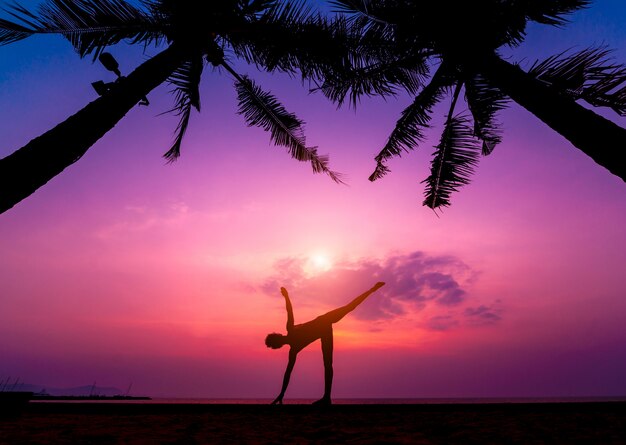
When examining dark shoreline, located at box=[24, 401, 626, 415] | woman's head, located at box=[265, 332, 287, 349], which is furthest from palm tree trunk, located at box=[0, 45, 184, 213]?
woman's head, located at box=[265, 332, 287, 349]

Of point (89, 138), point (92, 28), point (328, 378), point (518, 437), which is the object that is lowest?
point (518, 437)

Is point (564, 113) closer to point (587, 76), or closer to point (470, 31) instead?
point (470, 31)

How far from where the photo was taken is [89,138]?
3.68 m

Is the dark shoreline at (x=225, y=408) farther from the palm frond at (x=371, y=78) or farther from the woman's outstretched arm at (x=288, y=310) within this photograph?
the palm frond at (x=371, y=78)

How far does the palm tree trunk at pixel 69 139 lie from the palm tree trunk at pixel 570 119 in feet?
13.3

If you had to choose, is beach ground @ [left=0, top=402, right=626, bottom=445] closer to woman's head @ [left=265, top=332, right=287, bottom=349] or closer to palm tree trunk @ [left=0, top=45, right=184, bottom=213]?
woman's head @ [left=265, top=332, right=287, bottom=349]

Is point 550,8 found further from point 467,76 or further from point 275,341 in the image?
point 275,341

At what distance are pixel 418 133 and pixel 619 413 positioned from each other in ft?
17.9

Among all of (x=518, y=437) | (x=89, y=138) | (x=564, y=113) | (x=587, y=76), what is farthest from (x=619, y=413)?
(x=89, y=138)

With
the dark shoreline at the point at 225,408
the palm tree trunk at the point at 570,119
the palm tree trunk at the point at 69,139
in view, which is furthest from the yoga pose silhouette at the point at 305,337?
the palm tree trunk at the point at 570,119

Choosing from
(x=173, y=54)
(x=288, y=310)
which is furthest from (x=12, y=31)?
(x=288, y=310)

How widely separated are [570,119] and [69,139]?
470cm

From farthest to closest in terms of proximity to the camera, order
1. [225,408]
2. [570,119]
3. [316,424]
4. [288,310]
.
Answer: [288,310]
[225,408]
[316,424]
[570,119]

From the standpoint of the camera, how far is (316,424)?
4043mm
